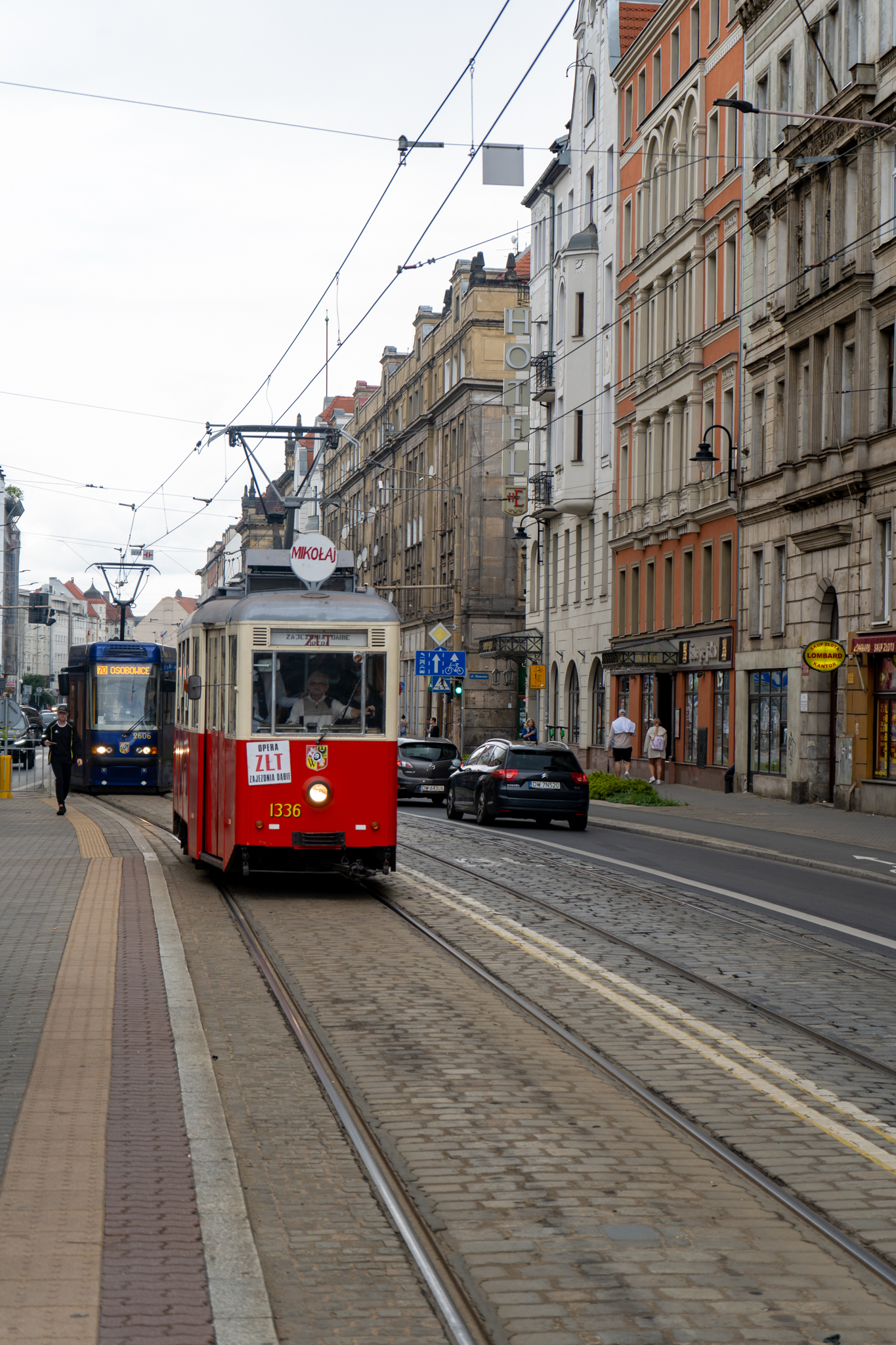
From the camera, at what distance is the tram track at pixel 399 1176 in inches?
197

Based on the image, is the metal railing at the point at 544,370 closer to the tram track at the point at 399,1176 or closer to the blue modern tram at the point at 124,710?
the blue modern tram at the point at 124,710

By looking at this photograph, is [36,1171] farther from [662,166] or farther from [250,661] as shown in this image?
[662,166]

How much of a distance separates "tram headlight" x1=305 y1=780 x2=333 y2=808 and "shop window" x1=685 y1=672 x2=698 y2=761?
1172 inches

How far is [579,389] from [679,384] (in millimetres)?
10328

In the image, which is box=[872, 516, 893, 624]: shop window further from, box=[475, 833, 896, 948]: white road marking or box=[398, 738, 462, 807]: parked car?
box=[475, 833, 896, 948]: white road marking

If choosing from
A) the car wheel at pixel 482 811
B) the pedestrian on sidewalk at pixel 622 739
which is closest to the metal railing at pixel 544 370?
the pedestrian on sidewalk at pixel 622 739

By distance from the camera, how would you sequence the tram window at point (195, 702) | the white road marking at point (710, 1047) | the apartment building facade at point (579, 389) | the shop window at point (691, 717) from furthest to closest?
1. the apartment building facade at point (579, 389)
2. the shop window at point (691, 717)
3. the tram window at point (195, 702)
4. the white road marking at point (710, 1047)

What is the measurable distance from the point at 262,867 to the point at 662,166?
37.2 metres

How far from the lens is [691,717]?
4450cm

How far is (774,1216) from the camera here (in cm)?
568

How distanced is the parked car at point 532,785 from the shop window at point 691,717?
16796mm

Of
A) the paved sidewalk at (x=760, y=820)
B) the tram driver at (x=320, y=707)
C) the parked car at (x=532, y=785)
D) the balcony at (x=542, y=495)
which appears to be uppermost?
the balcony at (x=542, y=495)

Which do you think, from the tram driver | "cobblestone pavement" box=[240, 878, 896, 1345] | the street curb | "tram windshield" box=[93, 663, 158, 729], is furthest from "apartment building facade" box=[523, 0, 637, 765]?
"cobblestone pavement" box=[240, 878, 896, 1345]

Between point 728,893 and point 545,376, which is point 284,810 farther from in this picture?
point 545,376
